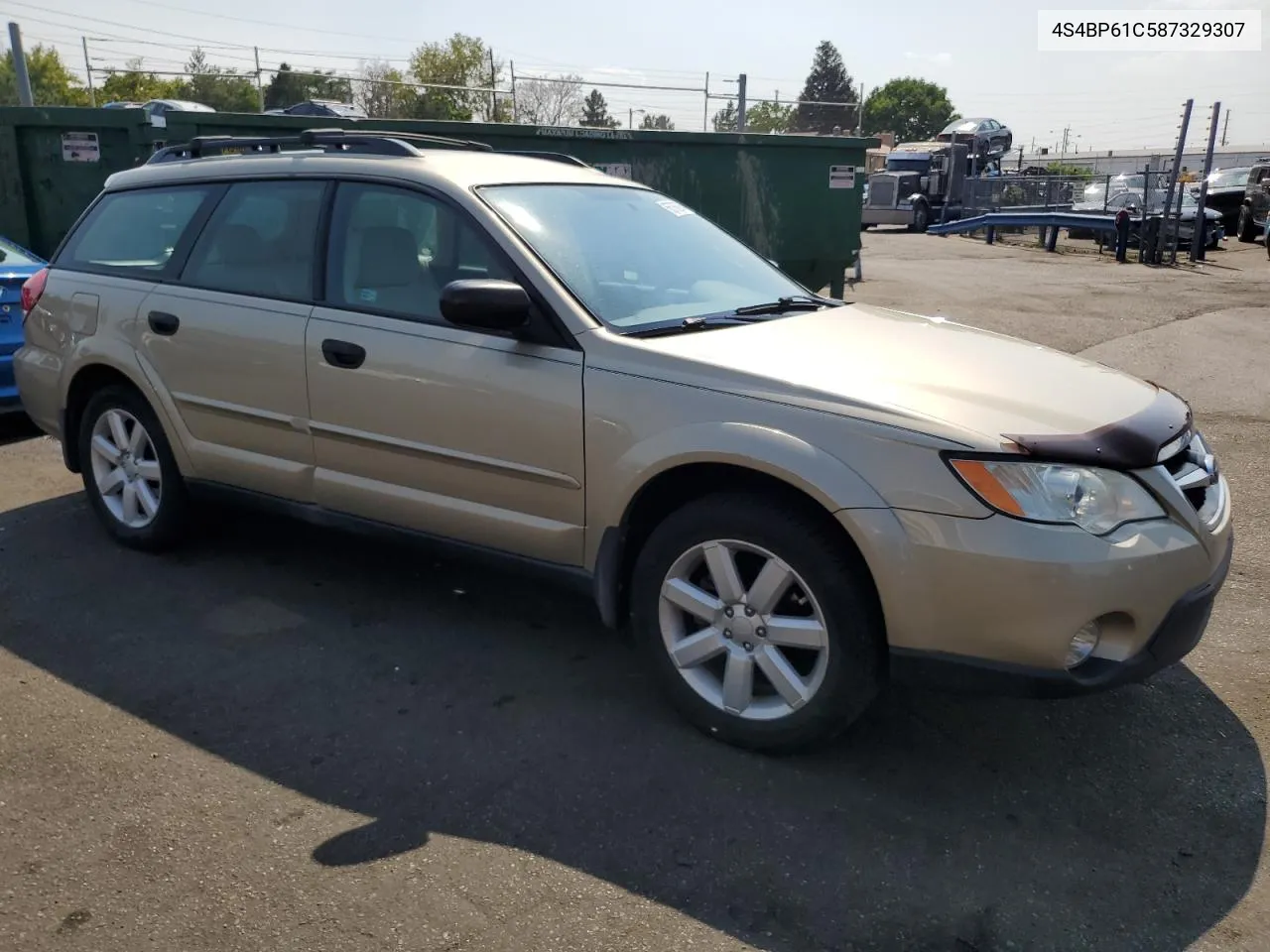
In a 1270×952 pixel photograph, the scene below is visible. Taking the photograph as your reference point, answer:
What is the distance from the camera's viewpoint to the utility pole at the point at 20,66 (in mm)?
13570

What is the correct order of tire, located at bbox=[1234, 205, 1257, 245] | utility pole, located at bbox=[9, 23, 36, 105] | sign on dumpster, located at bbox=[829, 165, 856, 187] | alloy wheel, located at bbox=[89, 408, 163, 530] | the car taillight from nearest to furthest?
alloy wheel, located at bbox=[89, 408, 163, 530], the car taillight, sign on dumpster, located at bbox=[829, 165, 856, 187], utility pole, located at bbox=[9, 23, 36, 105], tire, located at bbox=[1234, 205, 1257, 245]

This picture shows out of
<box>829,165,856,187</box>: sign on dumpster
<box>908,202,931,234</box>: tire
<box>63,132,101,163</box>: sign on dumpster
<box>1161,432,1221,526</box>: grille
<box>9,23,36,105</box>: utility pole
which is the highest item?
<box>9,23,36,105</box>: utility pole

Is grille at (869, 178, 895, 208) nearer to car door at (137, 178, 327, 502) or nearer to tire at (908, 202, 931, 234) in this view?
tire at (908, 202, 931, 234)

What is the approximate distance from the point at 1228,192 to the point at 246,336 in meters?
29.0

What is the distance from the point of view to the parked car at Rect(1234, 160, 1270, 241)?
2466cm

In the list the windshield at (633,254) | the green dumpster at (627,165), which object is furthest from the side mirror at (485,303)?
the green dumpster at (627,165)

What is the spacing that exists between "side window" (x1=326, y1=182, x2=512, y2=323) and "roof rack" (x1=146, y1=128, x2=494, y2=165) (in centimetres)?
27

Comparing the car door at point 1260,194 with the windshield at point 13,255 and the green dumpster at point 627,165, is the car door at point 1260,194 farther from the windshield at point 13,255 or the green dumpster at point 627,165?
the windshield at point 13,255

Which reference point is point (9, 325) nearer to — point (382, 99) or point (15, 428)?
point (15, 428)

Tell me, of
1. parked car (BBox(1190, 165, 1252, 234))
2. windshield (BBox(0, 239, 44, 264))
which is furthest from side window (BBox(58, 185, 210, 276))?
parked car (BBox(1190, 165, 1252, 234))

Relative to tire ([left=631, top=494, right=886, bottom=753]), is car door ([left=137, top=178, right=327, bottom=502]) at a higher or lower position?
higher

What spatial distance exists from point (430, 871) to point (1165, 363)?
29.9 feet

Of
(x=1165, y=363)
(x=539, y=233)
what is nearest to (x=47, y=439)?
(x=539, y=233)

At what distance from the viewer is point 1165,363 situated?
9828 millimetres
